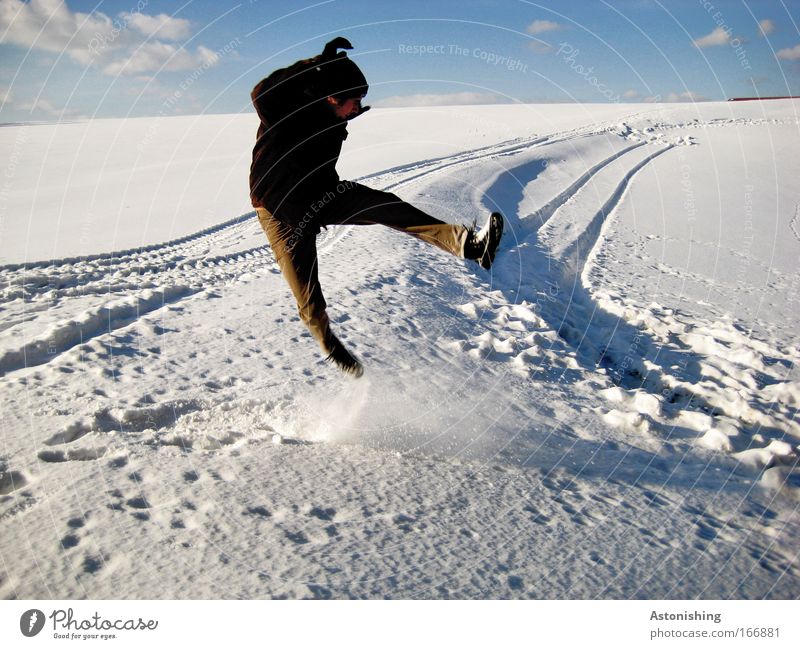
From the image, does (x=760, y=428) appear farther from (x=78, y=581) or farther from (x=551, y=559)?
(x=78, y=581)

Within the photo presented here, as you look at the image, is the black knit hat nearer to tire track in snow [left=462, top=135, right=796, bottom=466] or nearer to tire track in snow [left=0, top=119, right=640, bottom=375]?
tire track in snow [left=462, top=135, right=796, bottom=466]

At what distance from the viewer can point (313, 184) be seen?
3.27 metres

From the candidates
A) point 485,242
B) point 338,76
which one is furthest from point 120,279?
point 485,242

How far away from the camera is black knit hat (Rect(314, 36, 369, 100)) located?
294 centimetres

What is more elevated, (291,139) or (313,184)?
(291,139)

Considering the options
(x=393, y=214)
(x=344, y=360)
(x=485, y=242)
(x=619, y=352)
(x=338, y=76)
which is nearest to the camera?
(x=338, y=76)

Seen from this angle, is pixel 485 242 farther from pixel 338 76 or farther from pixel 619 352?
pixel 619 352

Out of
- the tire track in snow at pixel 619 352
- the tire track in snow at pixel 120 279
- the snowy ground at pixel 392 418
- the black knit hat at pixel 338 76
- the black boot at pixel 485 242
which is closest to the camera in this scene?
the snowy ground at pixel 392 418

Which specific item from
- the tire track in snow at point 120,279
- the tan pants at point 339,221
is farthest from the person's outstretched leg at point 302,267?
the tire track in snow at point 120,279

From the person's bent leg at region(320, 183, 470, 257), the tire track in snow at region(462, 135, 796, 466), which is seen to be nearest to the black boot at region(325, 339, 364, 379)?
the person's bent leg at region(320, 183, 470, 257)

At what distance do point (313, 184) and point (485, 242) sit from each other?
1.03 meters

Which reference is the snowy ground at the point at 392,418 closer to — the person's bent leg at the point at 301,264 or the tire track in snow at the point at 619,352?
the tire track in snow at the point at 619,352

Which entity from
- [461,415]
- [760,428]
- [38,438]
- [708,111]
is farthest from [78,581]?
[708,111]

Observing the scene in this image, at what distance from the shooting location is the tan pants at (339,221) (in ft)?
11.0
